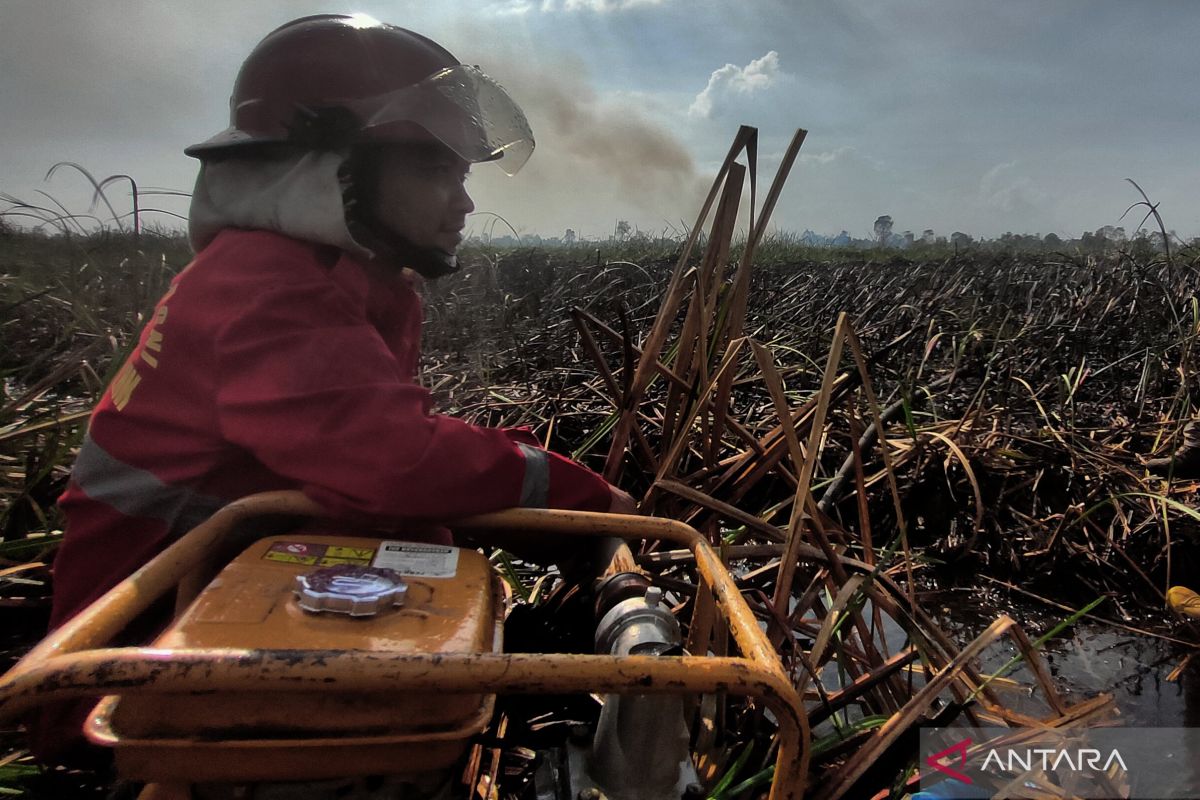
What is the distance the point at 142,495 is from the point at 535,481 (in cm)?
82

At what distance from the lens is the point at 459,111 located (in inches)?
73.2

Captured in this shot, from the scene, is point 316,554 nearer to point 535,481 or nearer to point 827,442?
point 535,481

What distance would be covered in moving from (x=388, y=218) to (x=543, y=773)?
1303 millimetres

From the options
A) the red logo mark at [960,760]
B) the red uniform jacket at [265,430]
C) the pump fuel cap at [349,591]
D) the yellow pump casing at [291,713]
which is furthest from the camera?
the red logo mark at [960,760]

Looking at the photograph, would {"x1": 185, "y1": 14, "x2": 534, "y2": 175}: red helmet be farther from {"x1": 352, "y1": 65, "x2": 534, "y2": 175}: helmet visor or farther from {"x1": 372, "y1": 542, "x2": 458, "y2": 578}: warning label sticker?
{"x1": 372, "y1": 542, "x2": 458, "y2": 578}: warning label sticker

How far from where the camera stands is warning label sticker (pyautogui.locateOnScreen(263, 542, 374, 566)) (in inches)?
50.0

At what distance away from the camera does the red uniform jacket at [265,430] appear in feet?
4.50

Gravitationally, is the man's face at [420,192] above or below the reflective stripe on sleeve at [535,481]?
above

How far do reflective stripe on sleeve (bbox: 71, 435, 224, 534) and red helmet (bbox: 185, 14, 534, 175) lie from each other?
0.76 m

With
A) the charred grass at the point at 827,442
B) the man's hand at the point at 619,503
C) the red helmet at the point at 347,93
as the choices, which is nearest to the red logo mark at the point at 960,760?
the charred grass at the point at 827,442

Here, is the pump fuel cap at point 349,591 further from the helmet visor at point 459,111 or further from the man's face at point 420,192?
the helmet visor at point 459,111

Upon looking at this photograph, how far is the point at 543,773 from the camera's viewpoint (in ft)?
4.33

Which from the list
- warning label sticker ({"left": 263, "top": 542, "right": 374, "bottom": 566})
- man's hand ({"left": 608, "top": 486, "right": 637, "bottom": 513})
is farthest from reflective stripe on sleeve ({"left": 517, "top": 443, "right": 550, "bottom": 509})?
warning label sticker ({"left": 263, "top": 542, "right": 374, "bottom": 566})

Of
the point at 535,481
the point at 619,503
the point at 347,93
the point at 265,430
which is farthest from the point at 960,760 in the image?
the point at 347,93
